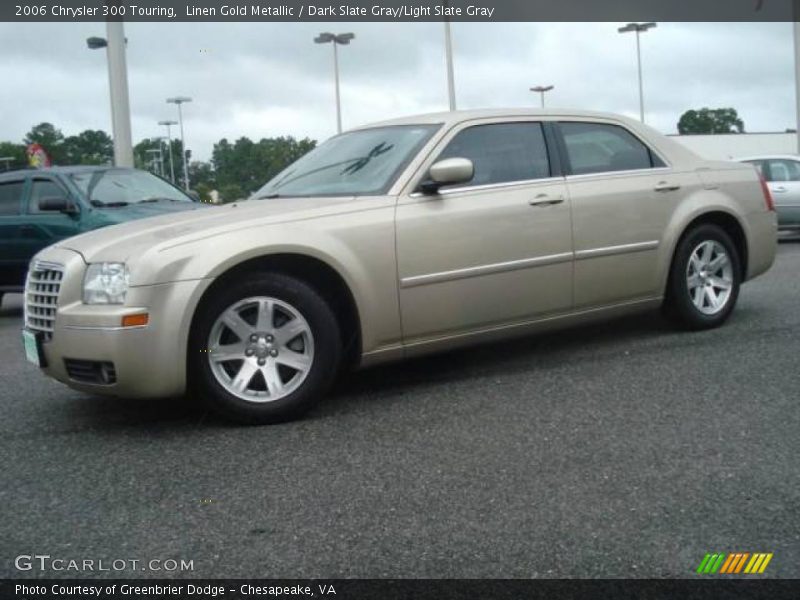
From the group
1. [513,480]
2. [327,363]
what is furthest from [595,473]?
[327,363]

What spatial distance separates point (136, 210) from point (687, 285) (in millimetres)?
5775

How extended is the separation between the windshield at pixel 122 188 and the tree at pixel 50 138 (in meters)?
47.2

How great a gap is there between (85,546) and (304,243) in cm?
191

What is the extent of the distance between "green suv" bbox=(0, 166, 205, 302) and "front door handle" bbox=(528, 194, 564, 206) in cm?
497

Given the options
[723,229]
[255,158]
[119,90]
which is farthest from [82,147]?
[723,229]

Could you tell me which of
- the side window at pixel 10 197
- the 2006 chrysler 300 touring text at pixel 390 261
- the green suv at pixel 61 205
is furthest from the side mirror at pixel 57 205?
the 2006 chrysler 300 touring text at pixel 390 261

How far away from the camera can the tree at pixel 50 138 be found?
184 feet

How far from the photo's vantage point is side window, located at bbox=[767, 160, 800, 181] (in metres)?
14.4

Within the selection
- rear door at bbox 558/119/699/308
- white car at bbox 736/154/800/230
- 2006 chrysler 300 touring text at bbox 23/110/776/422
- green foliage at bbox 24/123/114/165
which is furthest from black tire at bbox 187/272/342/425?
green foliage at bbox 24/123/114/165

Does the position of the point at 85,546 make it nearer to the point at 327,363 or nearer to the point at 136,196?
the point at 327,363

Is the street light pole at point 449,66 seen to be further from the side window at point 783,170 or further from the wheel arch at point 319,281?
the wheel arch at point 319,281

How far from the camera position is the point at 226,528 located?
301 centimetres

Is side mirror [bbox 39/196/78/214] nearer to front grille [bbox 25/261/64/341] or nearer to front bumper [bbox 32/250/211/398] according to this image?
front grille [bbox 25/261/64/341]
